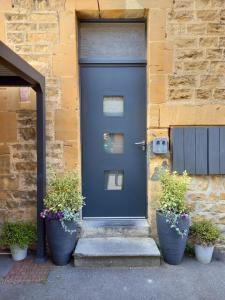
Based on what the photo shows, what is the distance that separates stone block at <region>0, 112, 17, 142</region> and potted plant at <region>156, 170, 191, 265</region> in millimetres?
2007

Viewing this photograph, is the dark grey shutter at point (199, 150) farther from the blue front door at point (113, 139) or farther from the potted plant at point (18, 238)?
the potted plant at point (18, 238)

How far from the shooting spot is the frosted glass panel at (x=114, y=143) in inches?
171

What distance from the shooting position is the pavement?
10.0 ft

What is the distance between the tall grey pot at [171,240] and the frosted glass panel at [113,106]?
57.4 inches

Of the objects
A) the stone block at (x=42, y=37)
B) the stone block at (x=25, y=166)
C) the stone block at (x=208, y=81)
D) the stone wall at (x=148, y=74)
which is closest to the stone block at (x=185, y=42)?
the stone wall at (x=148, y=74)

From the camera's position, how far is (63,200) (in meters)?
3.62

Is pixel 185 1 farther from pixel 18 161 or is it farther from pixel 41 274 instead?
pixel 41 274

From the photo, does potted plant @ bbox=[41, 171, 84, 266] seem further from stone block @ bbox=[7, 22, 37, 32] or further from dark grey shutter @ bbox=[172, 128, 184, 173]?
stone block @ bbox=[7, 22, 37, 32]

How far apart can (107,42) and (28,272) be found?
3.05 m

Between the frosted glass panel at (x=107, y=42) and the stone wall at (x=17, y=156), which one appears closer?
the stone wall at (x=17, y=156)

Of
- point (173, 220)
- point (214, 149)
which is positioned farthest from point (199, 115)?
point (173, 220)

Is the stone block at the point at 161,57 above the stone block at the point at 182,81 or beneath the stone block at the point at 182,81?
above

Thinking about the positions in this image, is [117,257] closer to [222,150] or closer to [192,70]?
[222,150]

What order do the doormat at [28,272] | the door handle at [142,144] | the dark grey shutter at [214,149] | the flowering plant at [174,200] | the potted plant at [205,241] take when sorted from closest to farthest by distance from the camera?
the doormat at [28,272]
the flowering plant at [174,200]
the potted plant at [205,241]
the dark grey shutter at [214,149]
the door handle at [142,144]
